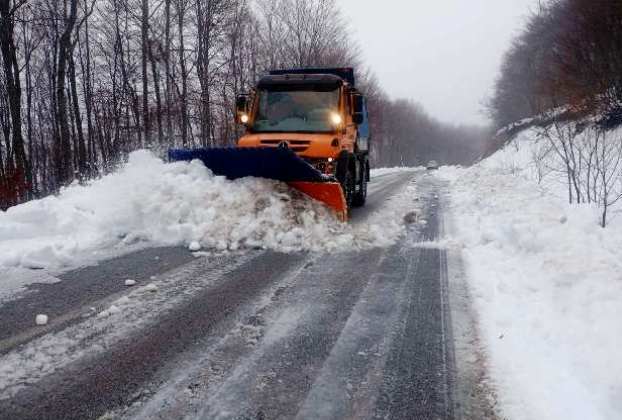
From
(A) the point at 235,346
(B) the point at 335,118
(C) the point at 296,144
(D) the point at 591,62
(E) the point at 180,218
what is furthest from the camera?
(D) the point at 591,62

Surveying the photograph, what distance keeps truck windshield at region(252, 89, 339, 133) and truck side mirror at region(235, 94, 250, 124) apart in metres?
0.21

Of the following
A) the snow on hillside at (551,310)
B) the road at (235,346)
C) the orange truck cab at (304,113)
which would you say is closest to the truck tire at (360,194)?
the orange truck cab at (304,113)

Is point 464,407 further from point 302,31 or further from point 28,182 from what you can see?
point 302,31

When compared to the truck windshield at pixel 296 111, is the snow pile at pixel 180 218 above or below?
below

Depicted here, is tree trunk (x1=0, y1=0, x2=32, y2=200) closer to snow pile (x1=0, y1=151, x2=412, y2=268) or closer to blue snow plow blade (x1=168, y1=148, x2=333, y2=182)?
snow pile (x1=0, y1=151, x2=412, y2=268)

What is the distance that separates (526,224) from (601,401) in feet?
12.7

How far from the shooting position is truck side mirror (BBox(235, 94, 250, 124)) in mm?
8484

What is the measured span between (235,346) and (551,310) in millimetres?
2450

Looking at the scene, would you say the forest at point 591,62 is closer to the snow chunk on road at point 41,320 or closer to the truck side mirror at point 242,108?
the truck side mirror at point 242,108

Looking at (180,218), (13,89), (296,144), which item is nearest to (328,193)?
(296,144)

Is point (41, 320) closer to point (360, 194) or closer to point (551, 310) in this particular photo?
point (551, 310)

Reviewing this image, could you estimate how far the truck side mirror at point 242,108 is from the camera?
8.48 meters

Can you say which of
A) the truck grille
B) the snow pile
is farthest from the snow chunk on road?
the truck grille

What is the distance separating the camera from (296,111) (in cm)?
838
